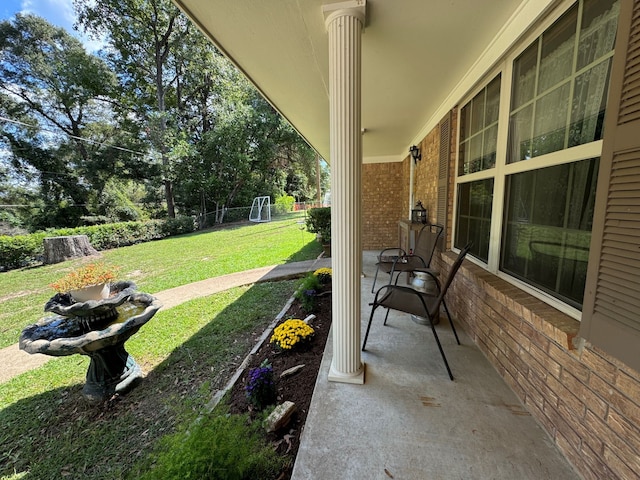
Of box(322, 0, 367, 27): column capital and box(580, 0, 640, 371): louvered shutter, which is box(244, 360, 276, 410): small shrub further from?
box(322, 0, 367, 27): column capital

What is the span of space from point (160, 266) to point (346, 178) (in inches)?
255

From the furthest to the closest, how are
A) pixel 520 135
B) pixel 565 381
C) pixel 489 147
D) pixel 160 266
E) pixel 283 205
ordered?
1. pixel 283 205
2. pixel 160 266
3. pixel 489 147
4. pixel 520 135
5. pixel 565 381

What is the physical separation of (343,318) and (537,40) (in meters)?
2.15

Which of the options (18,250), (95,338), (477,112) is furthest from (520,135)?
(18,250)

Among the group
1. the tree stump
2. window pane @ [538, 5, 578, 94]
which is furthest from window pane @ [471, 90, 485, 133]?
the tree stump

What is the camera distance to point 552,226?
1.52 m

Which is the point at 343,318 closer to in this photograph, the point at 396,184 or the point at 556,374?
the point at 556,374

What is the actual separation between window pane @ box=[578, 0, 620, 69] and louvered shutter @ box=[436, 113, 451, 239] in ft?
5.31

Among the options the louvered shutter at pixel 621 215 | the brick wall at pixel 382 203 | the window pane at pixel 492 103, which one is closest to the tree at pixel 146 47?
the brick wall at pixel 382 203

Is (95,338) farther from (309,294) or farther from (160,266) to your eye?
(160,266)

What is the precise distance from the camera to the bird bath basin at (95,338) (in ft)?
6.47

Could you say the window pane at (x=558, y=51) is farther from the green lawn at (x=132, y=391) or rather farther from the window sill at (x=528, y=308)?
the green lawn at (x=132, y=391)

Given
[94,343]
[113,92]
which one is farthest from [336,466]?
[113,92]

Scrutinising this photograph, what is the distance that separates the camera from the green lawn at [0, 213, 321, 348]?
425 centimetres
